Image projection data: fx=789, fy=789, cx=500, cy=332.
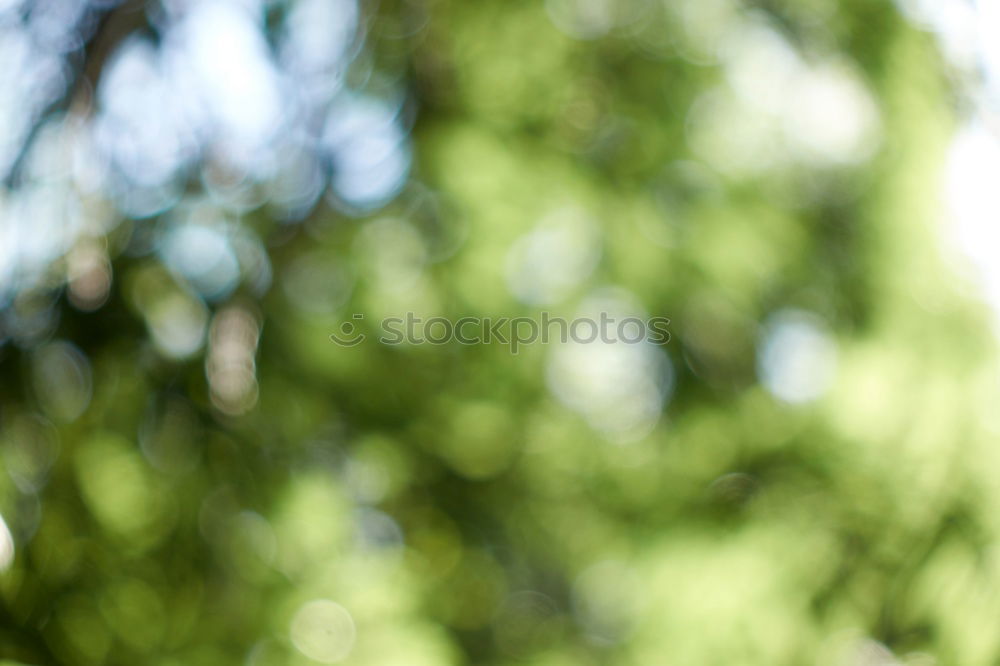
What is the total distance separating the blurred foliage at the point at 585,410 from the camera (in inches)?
7.8

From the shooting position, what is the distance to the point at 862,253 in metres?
0.21

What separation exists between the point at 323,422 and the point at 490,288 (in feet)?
0.20

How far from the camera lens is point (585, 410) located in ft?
0.73

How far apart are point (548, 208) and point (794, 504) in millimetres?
105

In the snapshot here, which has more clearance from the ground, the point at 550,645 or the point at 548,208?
the point at 548,208

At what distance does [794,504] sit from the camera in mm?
210

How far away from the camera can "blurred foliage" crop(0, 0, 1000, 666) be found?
0.20m

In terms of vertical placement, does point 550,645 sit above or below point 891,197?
below

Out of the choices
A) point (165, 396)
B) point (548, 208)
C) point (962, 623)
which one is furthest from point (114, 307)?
point (962, 623)

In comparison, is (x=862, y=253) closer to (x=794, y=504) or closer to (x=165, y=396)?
(x=794, y=504)

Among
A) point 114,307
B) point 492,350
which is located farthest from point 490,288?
point 114,307

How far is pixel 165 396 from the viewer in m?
0.25

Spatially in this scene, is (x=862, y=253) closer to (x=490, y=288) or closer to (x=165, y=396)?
(x=490, y=288)

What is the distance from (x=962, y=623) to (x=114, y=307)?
26 centimetres
